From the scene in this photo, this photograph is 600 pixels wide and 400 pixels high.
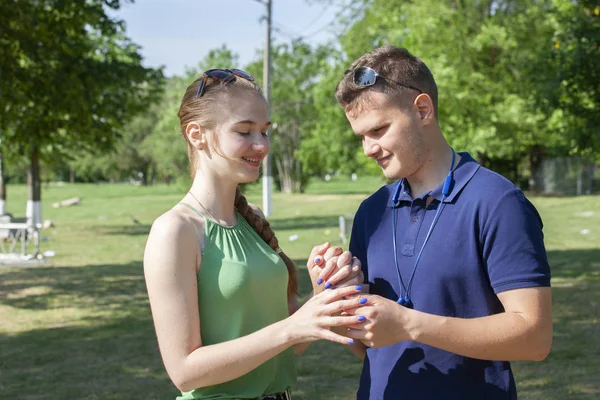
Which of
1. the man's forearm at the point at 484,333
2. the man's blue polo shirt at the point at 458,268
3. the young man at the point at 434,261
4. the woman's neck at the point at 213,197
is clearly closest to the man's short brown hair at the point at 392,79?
the young man at the point at 434,261

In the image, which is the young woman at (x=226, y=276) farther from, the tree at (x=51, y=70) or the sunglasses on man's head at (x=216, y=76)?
the tree at (x=51, y=70)

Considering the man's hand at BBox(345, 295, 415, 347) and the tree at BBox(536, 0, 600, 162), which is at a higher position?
the tree at BBox(536, 0, 600, 162)

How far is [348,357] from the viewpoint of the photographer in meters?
8.40

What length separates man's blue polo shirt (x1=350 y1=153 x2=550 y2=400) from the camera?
2.22 meters

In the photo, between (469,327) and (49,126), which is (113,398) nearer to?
(469,327)

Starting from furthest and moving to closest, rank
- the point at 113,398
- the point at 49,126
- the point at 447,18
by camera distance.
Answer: the point at 447,18, the point at 49,126, the point at 113,398

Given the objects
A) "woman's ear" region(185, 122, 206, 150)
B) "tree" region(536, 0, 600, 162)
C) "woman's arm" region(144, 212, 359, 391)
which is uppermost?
"tree" region(536, 0, 600, 162)

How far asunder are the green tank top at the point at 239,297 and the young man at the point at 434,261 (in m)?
0.33

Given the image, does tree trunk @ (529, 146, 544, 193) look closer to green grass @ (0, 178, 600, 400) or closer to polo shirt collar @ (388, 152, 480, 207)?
green grass @ (0, 178, 600, 400)

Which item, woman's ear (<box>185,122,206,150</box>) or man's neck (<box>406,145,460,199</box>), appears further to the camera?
woman's ear (<box>185,122,206,150</box>)

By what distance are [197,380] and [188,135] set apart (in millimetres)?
863

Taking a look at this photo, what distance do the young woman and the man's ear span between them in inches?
20.2

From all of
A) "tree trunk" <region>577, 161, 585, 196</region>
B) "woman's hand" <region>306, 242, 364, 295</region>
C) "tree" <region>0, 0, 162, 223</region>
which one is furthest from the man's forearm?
"tree trunk" <region>577, 161, 585, 196</region>

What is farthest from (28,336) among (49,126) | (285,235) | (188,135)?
(285,235)
